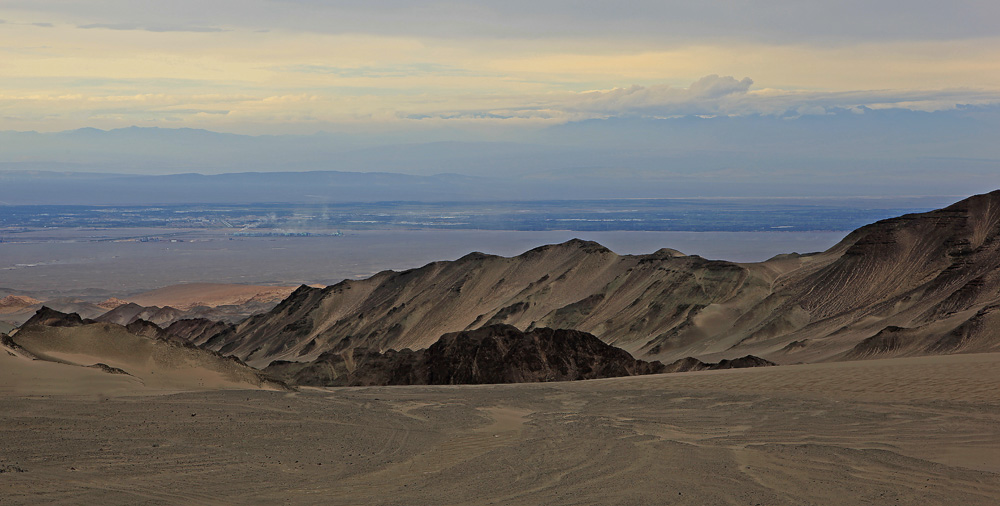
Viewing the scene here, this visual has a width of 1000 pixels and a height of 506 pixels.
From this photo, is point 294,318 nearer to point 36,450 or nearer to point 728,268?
point 728,268

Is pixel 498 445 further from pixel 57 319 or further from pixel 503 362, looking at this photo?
pixel 57 319

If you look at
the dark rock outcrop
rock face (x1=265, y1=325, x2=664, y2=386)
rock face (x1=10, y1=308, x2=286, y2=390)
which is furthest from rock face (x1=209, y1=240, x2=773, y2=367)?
rock face (x1=10, y1=308, x2=286, y2=390)

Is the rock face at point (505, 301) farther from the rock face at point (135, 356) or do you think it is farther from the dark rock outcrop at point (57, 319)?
the rock face at point (135, 356)

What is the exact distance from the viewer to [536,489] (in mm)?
12945

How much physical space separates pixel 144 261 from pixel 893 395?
175685 millimetres

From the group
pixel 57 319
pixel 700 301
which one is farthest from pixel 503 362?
pixel 57 319

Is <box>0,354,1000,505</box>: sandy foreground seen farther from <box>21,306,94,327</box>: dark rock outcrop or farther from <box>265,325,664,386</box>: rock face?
<box>21,306,94,327</box>: dark rock outcrop

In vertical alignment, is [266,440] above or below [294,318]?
above

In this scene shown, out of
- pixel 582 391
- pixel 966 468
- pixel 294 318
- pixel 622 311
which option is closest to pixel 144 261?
pixel 294 318

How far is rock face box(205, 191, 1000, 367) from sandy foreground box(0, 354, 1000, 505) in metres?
16.8

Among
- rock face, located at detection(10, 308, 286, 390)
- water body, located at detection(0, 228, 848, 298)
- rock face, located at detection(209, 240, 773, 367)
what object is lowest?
water body, located at detection(0, 228, 848, 298)

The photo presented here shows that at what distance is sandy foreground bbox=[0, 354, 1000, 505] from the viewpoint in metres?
12.5

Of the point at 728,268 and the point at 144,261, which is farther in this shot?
the point at 144,261

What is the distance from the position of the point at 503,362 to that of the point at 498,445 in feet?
71.8
